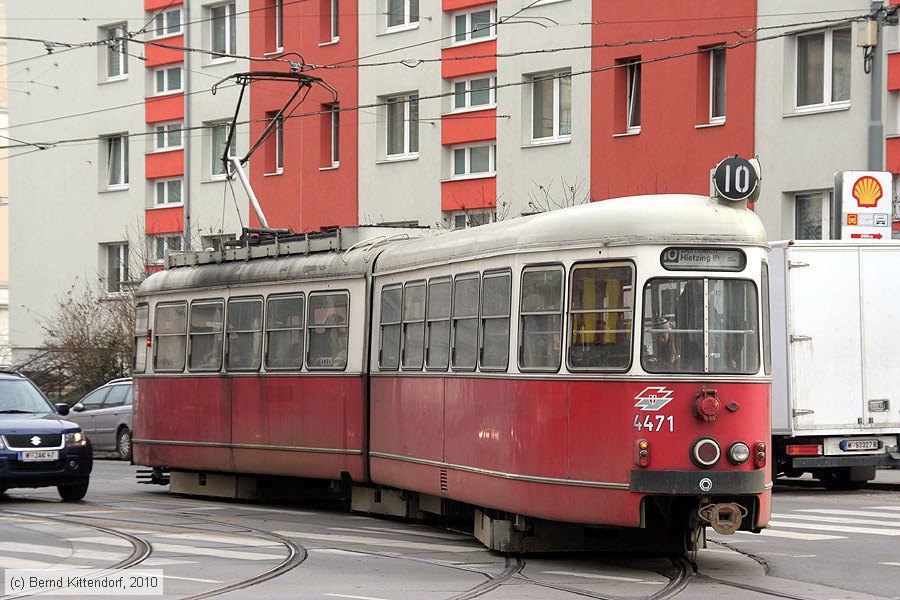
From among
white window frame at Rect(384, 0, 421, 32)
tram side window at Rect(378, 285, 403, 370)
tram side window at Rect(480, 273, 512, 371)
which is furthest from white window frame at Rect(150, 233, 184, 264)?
tram side window at Rect(480, 273, 512, 371)

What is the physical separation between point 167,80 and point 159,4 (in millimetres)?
2144

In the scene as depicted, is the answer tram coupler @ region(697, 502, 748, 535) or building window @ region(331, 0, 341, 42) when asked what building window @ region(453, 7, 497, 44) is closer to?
building window @ region(331, 0, 341, 42)

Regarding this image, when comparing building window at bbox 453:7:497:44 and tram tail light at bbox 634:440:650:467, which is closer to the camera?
tram tail light at bbox 634:440:650:467

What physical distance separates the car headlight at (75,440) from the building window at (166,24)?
27.8m

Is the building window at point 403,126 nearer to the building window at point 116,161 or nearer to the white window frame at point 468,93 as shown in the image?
the white window frame at point 468,93

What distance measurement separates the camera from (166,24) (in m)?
47.1

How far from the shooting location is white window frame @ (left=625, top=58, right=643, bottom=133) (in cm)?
3400

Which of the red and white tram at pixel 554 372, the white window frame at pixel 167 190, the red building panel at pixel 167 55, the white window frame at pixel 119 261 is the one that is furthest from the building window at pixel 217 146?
the red and white tram at pixel 554 372

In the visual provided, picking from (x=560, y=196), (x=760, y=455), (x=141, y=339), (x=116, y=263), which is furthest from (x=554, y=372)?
(x=116, y=263)

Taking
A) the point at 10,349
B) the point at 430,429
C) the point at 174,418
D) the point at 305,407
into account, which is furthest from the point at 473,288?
the point at 10,349

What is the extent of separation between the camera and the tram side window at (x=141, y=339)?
21.6m

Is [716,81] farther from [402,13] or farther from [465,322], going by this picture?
[465,322]

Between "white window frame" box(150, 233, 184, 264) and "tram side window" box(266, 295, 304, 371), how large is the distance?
79.3 ft

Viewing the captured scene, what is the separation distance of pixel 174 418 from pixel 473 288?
298 inches
